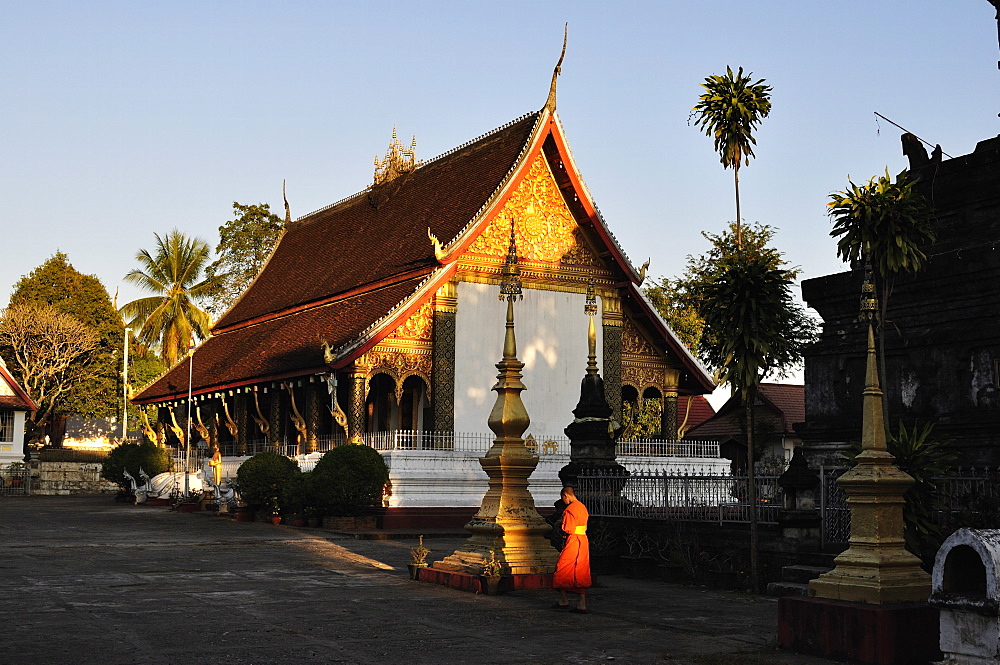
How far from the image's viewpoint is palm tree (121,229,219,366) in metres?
46.9

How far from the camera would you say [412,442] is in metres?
26.4

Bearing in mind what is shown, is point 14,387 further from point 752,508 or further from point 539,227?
point 752,508

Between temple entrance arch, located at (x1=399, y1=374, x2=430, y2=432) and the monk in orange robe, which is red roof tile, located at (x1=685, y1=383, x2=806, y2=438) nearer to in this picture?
temple entrance arch, located at (x1=399, y1=374, x2=430, y2=432)

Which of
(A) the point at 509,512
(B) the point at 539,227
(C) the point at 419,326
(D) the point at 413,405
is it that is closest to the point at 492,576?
(A) the point at 509,512

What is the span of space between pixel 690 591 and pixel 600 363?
15.7 m

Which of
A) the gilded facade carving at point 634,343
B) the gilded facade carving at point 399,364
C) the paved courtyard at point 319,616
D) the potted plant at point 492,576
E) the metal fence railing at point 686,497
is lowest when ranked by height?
the paved courtyard at point 319,616

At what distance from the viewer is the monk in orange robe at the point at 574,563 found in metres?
11.0

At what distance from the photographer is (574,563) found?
36.1 ft

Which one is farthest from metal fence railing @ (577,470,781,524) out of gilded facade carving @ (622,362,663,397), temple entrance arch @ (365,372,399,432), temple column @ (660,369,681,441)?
temple column @ (660,369,681,441)

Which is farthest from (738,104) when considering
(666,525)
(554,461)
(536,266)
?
A: (666,525)

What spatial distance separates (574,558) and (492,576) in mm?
1618

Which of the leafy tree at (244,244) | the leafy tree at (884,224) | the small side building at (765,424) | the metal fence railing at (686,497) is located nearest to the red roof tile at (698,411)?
the small side building at (765,424)

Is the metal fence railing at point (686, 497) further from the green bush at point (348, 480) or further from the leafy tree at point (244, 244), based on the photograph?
the leafy tree at point (244, 244)

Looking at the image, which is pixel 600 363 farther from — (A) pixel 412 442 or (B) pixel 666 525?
(B) pixel 666 525
